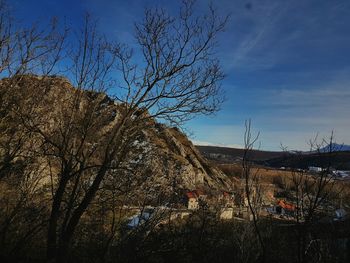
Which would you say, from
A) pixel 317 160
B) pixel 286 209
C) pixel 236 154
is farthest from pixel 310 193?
pixel 236 154

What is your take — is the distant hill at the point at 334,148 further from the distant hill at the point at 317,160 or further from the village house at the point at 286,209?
the village house at the point at 286,209

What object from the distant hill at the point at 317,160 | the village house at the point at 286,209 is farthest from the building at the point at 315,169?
the village house at the point at 286,209

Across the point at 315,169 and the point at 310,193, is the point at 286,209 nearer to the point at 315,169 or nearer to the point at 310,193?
the point at 315,169

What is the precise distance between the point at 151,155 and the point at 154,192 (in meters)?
3.35

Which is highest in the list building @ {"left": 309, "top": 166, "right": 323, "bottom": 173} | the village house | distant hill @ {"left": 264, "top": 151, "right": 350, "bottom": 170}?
distant hill @ {"left": 264, "top": 151, "right": 350, "bottom": 170}

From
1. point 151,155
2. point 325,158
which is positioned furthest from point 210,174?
point 325,158

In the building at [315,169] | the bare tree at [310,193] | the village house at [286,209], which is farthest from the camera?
the village house at [286,209]

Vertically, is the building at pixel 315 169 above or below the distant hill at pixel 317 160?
below

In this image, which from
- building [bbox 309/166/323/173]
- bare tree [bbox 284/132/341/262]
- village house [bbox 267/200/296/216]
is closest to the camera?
bare tree [bbox 284/132/341/262]

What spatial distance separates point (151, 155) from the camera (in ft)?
47.4

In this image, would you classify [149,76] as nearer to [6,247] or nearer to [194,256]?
[194,256]

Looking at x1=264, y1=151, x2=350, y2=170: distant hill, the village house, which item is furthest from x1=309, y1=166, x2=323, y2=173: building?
the village house

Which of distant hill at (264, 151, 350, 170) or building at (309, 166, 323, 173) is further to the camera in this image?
building at (309, 166, 323, 173)

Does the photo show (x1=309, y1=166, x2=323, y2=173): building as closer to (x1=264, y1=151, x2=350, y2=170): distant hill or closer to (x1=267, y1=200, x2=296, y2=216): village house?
(x1=264, y1=151, x2=350, y2=170): distant hill
